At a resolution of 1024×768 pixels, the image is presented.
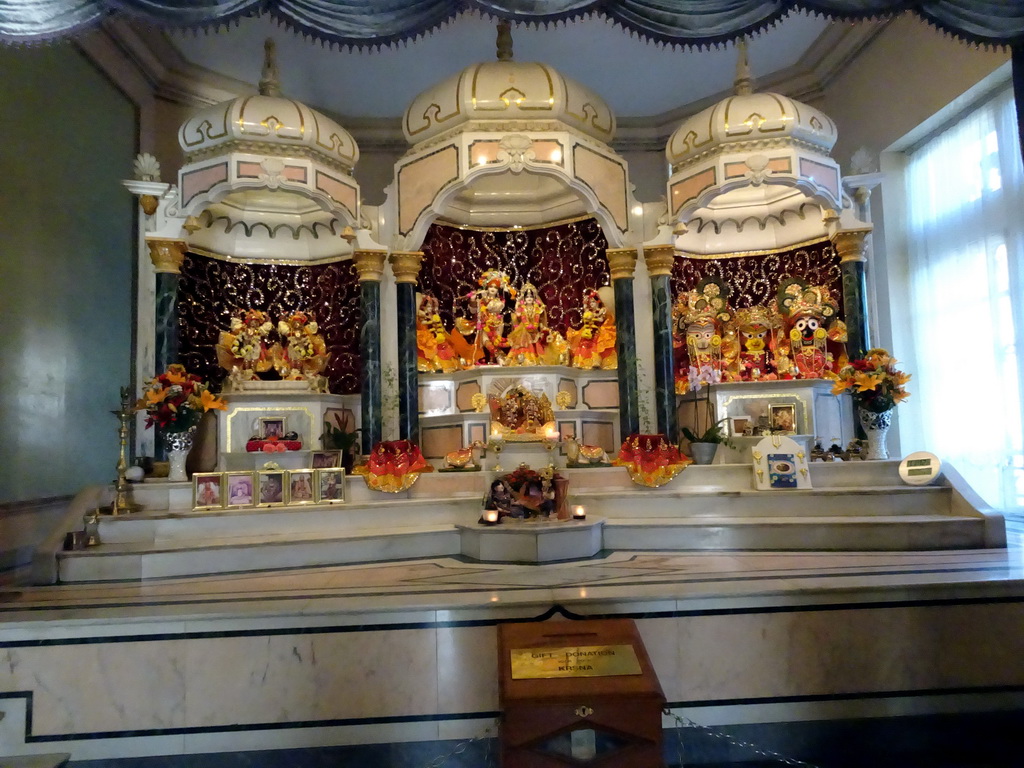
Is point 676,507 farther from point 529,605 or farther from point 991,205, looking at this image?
point 991,205

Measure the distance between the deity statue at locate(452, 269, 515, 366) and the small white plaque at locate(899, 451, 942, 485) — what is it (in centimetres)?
476

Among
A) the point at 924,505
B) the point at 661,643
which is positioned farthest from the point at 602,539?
the point at 924,505

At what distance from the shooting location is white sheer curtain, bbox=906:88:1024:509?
806 centimetres

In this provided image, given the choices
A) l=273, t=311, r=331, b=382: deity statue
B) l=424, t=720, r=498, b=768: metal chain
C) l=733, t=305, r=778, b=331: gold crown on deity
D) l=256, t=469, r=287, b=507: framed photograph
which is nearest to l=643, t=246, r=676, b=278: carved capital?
l=733, t=305, r=778, b=331: gold crown on deity

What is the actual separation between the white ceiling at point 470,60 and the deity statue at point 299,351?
12.5 feet

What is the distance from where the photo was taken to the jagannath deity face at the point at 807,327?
9281 mm

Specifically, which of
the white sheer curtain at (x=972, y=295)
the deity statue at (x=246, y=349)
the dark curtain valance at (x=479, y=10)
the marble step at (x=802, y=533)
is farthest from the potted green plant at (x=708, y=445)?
the deity statue at (x=246, y=349)

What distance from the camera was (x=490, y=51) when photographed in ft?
34.9

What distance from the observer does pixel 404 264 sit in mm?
8852

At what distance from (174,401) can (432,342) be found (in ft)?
11.2

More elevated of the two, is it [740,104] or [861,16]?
[740,104]

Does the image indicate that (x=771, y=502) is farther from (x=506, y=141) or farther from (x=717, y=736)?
(x=506, y=141)

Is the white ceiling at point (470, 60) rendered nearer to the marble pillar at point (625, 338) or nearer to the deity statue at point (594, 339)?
the marble pillar at point (625, 338)

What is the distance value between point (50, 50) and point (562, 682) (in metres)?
9.06
